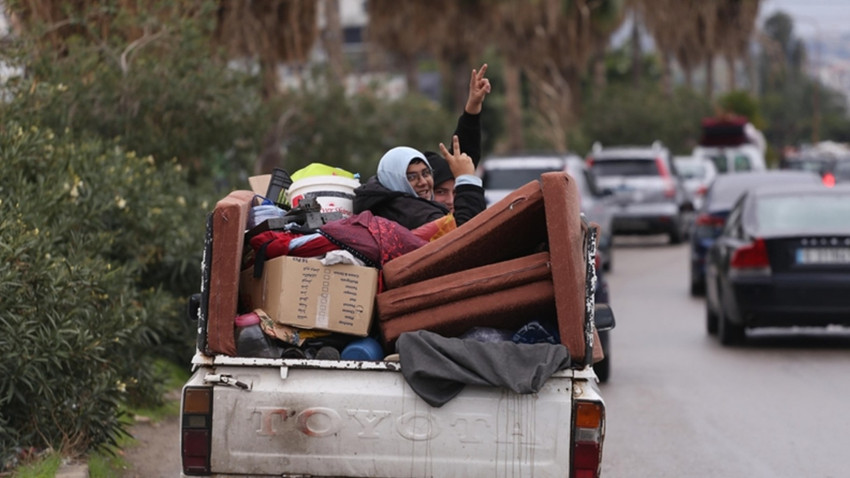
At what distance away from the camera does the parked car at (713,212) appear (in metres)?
19.5

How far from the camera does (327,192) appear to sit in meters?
7.43

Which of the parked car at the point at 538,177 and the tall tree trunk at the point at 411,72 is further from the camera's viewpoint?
the tall tree trunk at the point at 411,72

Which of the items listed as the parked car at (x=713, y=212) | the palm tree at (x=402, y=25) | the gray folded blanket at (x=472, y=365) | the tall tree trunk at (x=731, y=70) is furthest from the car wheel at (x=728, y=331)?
the tall tree trunk at (x=731, y=70)

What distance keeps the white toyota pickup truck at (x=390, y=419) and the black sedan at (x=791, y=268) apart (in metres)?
7.76

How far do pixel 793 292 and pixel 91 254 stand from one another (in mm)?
6721

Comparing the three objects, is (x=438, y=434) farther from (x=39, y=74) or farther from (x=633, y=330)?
(x=633, y=330)

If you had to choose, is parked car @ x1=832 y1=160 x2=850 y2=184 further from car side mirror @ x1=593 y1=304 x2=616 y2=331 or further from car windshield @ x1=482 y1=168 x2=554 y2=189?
car side mirror @ x1=593 y1=304 x2=616 y2=331

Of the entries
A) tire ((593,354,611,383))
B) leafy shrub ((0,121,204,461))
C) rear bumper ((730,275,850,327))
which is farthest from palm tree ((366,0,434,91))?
leafy shrub ((0,121,204,461))

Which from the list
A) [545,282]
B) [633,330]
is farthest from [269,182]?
[633,330]

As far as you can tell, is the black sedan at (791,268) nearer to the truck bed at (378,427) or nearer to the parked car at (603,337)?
the parked car at (603,337)

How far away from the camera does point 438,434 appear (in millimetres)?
5645

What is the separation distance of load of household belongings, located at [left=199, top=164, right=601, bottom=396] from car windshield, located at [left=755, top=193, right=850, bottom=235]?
765 cm

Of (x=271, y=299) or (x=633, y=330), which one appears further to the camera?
(x=633, y=330)

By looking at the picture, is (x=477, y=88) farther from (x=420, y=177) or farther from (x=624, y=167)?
(x=624, y=167)
